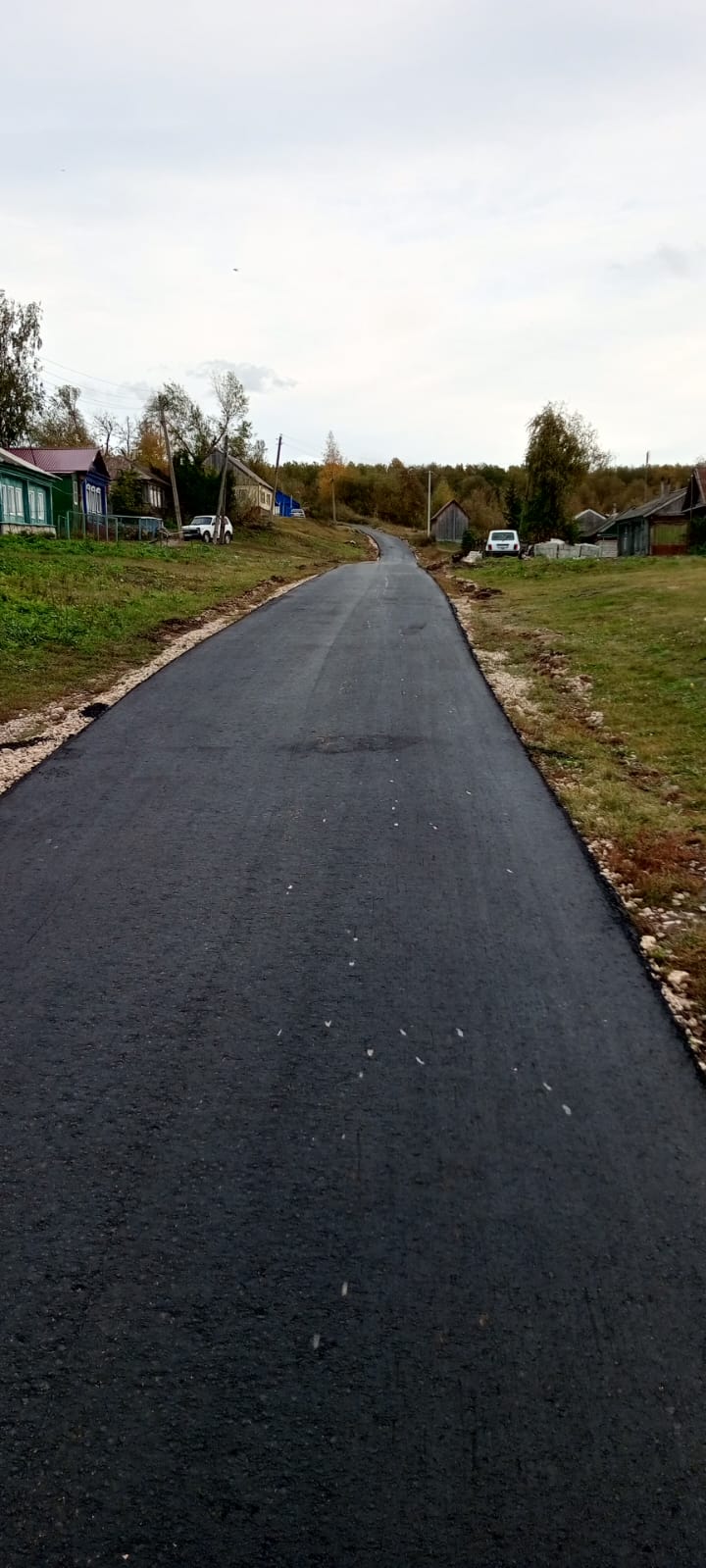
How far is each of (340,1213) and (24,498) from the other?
4344 centimetres

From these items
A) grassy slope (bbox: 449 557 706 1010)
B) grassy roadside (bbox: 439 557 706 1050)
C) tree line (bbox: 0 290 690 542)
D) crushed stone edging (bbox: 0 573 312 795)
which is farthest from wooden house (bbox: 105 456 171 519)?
crushed stone edging (bbox: 0 573 312 795)

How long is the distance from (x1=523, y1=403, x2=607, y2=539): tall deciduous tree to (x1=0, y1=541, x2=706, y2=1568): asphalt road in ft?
192

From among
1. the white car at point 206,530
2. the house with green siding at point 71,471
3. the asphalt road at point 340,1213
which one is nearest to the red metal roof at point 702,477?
the white car at point 206,530

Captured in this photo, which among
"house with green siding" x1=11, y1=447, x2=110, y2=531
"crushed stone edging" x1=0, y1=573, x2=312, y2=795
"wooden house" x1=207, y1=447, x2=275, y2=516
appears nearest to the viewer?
"crushed stone edging" x1=0, y1=573, x2=312, y2=795

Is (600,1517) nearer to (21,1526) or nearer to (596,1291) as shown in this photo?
(596,1291)

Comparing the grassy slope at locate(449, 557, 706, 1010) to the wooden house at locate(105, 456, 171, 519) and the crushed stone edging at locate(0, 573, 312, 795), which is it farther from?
the wooden house at locate(105, 456, 171, 519)

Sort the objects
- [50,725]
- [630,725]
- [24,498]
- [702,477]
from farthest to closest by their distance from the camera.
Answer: [702,477], [24,498], [630,725], [50,725]

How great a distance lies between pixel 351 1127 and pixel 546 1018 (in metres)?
1.40

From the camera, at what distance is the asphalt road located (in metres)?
2.64

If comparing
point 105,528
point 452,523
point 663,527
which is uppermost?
point 452,523

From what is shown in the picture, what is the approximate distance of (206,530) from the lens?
54.2m

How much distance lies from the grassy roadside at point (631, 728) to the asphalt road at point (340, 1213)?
37cm

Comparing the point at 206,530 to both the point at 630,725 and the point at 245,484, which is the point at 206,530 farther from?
the point at 630,725

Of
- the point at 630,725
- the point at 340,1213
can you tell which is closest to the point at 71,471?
the point at 630,725
